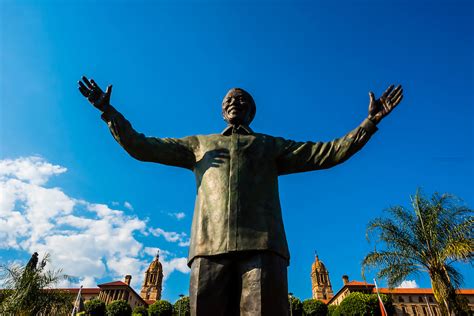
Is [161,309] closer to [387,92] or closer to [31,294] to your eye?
[31,294]

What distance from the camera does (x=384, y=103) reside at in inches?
136

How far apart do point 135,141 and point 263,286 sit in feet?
5.73

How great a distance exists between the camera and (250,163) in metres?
3.16

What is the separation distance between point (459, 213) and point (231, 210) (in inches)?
510

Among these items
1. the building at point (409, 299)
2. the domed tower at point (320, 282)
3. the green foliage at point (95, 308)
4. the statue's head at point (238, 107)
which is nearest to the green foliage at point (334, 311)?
the building at point (409, 299)

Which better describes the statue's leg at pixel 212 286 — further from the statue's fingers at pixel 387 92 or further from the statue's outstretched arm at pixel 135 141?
the statue's fingers at pixel 387 92

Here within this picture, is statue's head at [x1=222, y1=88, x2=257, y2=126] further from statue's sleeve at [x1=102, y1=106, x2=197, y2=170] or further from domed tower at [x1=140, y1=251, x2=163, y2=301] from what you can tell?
domed tower at [x1=140, y1=251, x2=163, y2=301]

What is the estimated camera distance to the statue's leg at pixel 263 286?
251 cm

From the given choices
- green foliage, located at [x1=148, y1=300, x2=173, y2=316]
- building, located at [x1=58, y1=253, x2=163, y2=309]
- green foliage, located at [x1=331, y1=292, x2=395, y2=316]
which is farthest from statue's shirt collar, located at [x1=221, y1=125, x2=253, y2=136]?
building, located at [x1=58, y1=253, x2=163, y2=309]

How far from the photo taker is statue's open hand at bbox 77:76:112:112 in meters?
3.27

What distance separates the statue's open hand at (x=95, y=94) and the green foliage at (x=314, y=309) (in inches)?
2054

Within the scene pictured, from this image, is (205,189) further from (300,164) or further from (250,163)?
(300,164)

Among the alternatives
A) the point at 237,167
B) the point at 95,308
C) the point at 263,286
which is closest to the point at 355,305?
the point at 95,308

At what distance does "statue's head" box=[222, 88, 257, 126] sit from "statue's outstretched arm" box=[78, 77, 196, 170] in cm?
50
